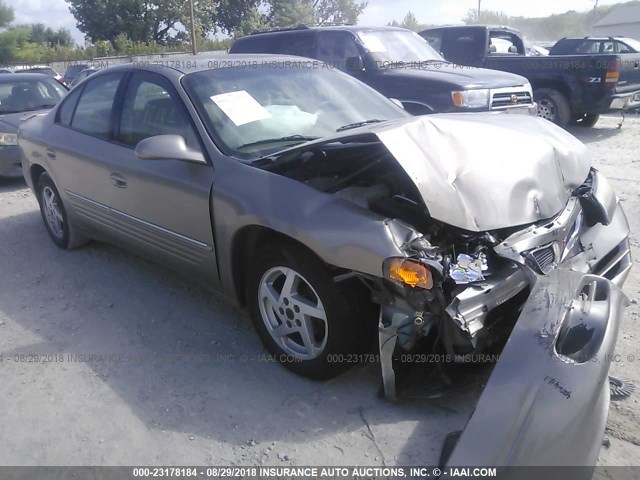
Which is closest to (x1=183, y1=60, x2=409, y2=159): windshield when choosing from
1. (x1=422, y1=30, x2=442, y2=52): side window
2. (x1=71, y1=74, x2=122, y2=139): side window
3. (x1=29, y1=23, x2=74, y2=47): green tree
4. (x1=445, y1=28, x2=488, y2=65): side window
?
(x1=71, y1=74, x2=122, y2=139): side window

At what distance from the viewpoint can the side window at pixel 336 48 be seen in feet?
28.4

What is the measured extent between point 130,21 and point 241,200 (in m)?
42.4

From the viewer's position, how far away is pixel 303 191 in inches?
117

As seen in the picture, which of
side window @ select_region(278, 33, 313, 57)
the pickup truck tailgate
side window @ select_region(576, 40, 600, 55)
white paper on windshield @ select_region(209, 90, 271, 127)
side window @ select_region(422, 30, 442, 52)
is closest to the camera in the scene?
white paper on windshield @ select_region(209, 90, 271, 127)

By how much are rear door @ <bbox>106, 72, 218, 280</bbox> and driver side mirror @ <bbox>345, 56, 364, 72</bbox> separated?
15.0 feet

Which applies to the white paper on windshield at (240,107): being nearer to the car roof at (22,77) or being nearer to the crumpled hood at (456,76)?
the crumpled hood at (456,76)

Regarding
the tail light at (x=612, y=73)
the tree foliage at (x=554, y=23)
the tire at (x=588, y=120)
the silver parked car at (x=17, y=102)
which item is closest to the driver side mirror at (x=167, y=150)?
the silver parked car at (x=17, y=102)

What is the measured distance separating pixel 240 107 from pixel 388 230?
1492 millimetres

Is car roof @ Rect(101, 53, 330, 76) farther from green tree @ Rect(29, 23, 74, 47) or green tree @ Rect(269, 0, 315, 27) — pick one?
green tree @ Rect(29, 23, 74, 47)

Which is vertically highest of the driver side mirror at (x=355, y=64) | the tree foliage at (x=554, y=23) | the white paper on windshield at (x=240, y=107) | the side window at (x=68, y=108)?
the white paper on windshield at (x=240, y=107)

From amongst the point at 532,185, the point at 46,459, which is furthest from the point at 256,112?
the point at 46,459

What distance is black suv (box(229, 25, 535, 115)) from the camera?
307 inches

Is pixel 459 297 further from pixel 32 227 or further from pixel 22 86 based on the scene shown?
pixel 22 86

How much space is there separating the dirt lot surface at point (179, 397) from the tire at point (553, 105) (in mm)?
6784
